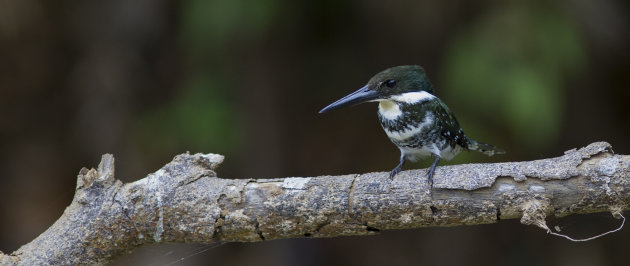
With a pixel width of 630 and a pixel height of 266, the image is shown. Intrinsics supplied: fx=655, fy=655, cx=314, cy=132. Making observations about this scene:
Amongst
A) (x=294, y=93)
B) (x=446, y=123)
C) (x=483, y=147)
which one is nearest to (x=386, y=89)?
(x=446, y=123)

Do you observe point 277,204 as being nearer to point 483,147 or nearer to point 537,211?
point 537,211

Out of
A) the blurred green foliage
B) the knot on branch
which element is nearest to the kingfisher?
the knot on branch

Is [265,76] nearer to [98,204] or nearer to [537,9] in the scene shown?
[537,9]

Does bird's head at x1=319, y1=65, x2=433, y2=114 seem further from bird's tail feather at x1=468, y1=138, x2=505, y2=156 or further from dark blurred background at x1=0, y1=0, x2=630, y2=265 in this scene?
dark blurred background at x1=0, y1=0, x2=630, y2=265

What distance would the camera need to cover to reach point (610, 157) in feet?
5.89

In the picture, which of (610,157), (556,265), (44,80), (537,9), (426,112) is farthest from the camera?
(44,80)

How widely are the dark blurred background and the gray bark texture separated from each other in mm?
1707

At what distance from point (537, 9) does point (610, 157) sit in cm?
188

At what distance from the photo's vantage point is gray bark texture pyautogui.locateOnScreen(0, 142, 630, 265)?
1845mm

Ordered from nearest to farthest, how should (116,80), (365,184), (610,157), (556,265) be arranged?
1. (610,157)
2. (365,184)
3. (116,80)
4. (556,265)

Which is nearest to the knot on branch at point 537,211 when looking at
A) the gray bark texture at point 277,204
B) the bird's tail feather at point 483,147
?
the gray bark texture at point 277,204

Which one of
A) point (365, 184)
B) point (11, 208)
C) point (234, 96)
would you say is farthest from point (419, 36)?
point (11, 208)

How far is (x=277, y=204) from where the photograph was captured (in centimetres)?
197

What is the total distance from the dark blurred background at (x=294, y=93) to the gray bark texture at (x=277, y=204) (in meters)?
1.71
